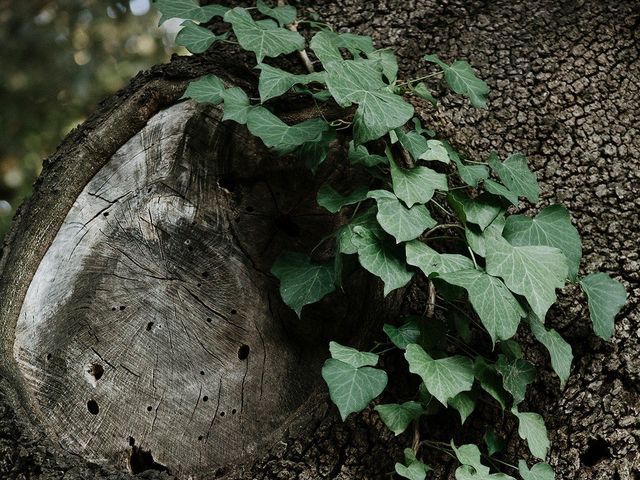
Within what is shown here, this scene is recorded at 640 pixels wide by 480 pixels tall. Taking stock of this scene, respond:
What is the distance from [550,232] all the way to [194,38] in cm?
81

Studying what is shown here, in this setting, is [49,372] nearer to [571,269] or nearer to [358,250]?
[358,250]

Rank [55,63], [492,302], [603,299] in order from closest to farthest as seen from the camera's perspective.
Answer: [492,302], [603,299], [55,63]

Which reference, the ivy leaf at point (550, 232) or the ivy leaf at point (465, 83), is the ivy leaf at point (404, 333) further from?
the ivy leaf at point (465, 83)

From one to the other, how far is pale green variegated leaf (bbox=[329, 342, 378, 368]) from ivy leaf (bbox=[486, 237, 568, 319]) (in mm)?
247

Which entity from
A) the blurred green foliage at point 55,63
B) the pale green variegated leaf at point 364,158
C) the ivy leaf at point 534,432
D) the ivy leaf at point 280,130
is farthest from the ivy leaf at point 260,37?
the blurred green foliage at point 55,63

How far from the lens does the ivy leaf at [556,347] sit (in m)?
1.24

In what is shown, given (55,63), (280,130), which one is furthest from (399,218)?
(55,63)

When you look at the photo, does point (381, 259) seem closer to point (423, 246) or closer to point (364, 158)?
point (423, 246)

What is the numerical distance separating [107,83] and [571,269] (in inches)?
114

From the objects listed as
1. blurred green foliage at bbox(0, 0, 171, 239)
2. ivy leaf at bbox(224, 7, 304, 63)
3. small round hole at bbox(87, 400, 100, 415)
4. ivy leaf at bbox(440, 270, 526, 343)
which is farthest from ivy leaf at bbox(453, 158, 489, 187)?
blurred green foliage at bbox(0, 0, 171, 239)

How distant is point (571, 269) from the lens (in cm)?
130

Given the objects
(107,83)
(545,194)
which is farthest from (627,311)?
(107,83)

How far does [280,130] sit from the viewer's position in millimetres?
1298

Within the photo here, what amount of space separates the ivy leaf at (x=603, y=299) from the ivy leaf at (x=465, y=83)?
0.41 metres
